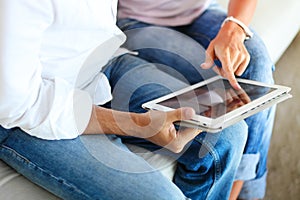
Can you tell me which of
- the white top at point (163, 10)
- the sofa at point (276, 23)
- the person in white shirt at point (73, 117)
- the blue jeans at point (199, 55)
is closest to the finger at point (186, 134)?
the person in white shirt at point (73, 117)

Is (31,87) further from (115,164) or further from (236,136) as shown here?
(236,136)

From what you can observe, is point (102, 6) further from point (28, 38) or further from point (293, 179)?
point (293, 179)

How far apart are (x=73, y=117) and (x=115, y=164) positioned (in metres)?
0.10

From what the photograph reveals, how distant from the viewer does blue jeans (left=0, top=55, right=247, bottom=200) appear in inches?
30.0

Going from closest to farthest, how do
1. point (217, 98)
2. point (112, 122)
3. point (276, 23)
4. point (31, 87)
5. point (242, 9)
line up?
1. point (31, 87)
2. point (112, 122)
3. point (217, 98)
4. point (242, 9)
5. point (276, 23)

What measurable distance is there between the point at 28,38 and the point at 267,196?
0.86 meters

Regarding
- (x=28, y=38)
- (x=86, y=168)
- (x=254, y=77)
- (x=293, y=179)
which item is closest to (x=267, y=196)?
(x=293, y=179)

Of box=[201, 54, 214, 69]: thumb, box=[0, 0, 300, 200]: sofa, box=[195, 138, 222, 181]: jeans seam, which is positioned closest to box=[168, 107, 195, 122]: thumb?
box=[195, 138, 222, 181]: jeans seam

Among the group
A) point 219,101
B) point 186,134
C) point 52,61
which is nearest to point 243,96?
point 219,101

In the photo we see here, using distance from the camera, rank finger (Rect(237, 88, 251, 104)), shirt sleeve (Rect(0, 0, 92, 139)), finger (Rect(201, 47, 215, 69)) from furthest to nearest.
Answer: finger (Rect(201, 47, 215, 69)), finger (Rect(237, 88, 251, 104)), shirt sleeve (Rect(0, 0, 92, 139))

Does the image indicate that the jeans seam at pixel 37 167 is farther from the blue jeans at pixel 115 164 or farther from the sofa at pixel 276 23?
the sofa at pixel 276 23

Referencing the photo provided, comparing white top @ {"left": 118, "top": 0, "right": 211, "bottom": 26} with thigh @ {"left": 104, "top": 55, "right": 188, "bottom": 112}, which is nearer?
thigh @ {"left": 104, "top": 55, "right": 188, "bottom": 112}

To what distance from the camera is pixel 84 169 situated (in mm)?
771

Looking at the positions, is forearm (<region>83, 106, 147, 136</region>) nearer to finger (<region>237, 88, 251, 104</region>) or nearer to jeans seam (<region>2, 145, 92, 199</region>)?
jeans seam (<region>2, 145, 92, 199</region>)
